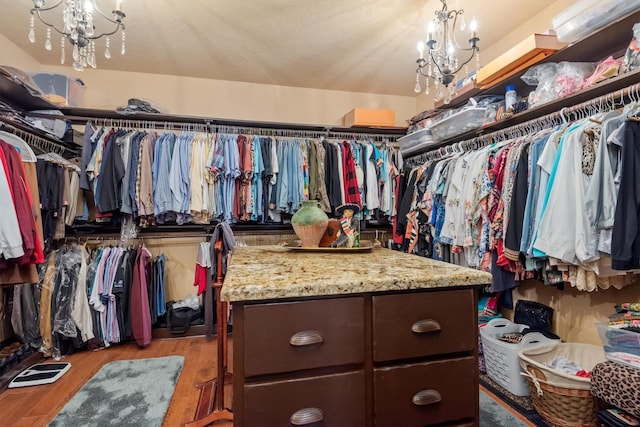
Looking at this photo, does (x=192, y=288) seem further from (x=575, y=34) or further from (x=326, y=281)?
(x=575, y=34)

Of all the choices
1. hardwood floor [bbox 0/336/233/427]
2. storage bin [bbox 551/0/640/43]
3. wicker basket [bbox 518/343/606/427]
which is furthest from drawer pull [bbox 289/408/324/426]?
storage bin [bbox 551/0/640/43]

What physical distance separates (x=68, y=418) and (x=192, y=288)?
1576mm

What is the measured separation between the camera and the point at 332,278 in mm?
819

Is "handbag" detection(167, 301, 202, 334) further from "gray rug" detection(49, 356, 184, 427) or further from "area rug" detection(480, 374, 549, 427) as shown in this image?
"area rug" detection(480, 374, 549, 427)

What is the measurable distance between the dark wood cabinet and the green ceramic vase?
0.61 m

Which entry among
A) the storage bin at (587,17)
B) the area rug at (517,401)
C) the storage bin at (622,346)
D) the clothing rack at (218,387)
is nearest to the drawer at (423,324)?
the clothing rack at (218,387)

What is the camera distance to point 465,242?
2164 millimetres

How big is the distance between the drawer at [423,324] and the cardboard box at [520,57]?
1.71 metres

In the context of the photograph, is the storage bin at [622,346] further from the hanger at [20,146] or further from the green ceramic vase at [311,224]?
the hanger at [20,146]

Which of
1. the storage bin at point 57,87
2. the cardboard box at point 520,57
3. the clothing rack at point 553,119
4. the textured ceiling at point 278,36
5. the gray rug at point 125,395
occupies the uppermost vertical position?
the textured ceiling at point 278,36

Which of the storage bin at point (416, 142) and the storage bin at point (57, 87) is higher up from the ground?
the storage bin at point (57, 87)

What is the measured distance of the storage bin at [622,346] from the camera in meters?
1.37

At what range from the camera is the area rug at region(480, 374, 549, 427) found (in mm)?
1662

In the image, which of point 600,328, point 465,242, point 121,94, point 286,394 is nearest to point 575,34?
point 465,242
